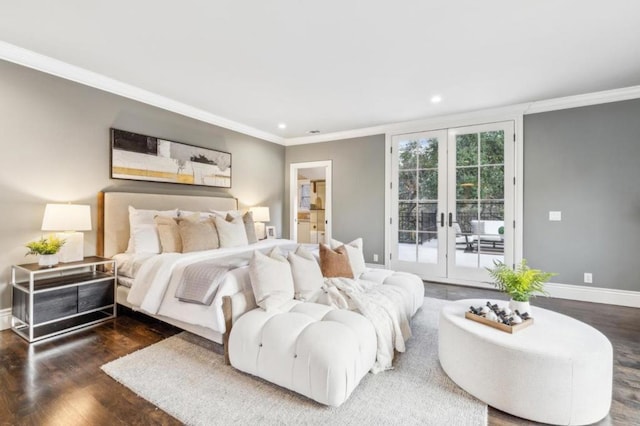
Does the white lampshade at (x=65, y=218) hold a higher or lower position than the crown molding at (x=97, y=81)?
lower

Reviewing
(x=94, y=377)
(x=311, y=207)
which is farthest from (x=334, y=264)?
(x=311, y=207)

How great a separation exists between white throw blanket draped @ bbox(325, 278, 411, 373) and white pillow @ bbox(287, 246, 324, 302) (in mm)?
112

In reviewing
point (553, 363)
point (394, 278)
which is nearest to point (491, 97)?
point (394, 278)

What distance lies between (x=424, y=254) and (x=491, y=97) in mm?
2443

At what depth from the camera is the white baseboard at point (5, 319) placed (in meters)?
2.71

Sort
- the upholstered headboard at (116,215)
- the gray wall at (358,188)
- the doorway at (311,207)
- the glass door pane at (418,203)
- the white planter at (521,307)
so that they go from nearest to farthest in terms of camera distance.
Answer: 1. the white planter at (521,307)
2. the upholstered headboard at (116,215)
3. the glass door pane at (418,203)
4. the gray wall at (358,188)
5. the doorway at (311,207)

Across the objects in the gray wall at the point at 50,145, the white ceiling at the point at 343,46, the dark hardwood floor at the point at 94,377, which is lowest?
the dark hardwood floor at the point at 94,377

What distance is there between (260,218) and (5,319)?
319 cm

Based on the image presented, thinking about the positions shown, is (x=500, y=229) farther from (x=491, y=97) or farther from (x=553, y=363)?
(x=553, y=363)

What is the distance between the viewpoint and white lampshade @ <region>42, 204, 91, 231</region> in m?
2.71

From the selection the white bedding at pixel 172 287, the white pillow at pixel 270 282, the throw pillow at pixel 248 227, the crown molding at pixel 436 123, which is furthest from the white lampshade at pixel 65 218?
the crown molding at pixel 436 123

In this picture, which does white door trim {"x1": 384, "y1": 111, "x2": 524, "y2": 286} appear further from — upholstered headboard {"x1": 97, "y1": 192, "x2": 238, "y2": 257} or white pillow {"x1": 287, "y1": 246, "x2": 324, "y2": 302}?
upholstered headboard {"x1": 97, "y1": 192, "x2": 238, "y2": 257}

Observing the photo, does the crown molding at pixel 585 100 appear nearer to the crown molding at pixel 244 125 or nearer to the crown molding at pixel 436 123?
the crown molding at pixel 244 125

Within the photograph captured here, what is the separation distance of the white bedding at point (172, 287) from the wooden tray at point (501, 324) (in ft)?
5.52
